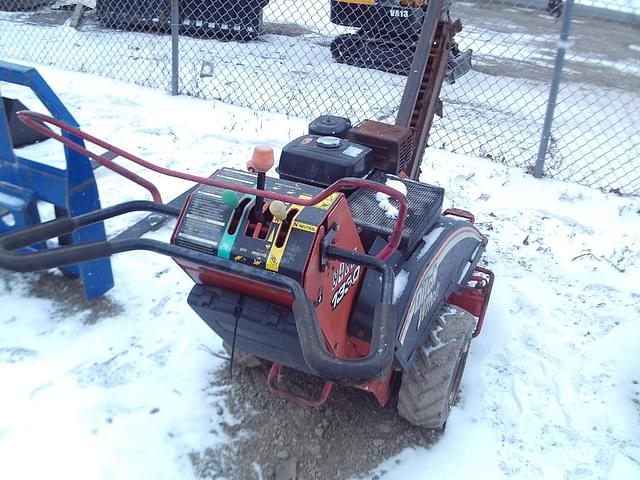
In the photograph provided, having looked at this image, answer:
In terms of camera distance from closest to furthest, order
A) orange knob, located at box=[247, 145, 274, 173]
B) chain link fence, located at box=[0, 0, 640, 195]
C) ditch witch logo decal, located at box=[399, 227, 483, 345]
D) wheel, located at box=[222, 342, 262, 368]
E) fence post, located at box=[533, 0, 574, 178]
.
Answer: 1. orange knob, located at box=[247, 145, 274, 173]
2. ditch witch logo decal, located at box=[399, 227, 483, 345]
3. wheel, located at box=[222, 342, 262, 368]
4. fence post, located at box=[533, 0, 574, 178]
5. chain link fence, located at box=[0, 0, 640, 195]

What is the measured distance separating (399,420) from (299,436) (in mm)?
399

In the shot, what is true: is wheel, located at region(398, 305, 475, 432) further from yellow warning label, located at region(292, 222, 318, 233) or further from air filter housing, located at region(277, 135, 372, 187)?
yellow warning label, located at region(292, 222, 318, 233)

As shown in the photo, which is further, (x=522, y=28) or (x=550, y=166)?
(x=522, y=28)

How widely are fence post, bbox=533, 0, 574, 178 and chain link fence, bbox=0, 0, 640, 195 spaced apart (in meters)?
0.22

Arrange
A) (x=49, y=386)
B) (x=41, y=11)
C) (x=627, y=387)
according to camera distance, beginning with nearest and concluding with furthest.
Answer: (x=49, y=386)
(x=627, y=387)
(x=41, y=11)

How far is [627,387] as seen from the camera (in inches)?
107

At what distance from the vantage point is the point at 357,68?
313 inches

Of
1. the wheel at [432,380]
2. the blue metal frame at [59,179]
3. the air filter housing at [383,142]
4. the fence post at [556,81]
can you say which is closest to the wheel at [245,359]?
the wheel at [432,380]

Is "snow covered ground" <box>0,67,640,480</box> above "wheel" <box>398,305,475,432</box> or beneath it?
beneath

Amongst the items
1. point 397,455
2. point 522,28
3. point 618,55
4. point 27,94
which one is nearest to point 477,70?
point 618,55

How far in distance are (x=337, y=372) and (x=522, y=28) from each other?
40.3 feet

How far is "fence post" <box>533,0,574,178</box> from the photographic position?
14.0ft

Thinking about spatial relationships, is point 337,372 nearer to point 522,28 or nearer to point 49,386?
point 49,386

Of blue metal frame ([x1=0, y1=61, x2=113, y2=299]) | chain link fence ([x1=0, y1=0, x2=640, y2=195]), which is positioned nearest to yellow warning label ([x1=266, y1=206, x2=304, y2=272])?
blue metal frame ([x1=0, y1=61, x2=113, y2=299])
